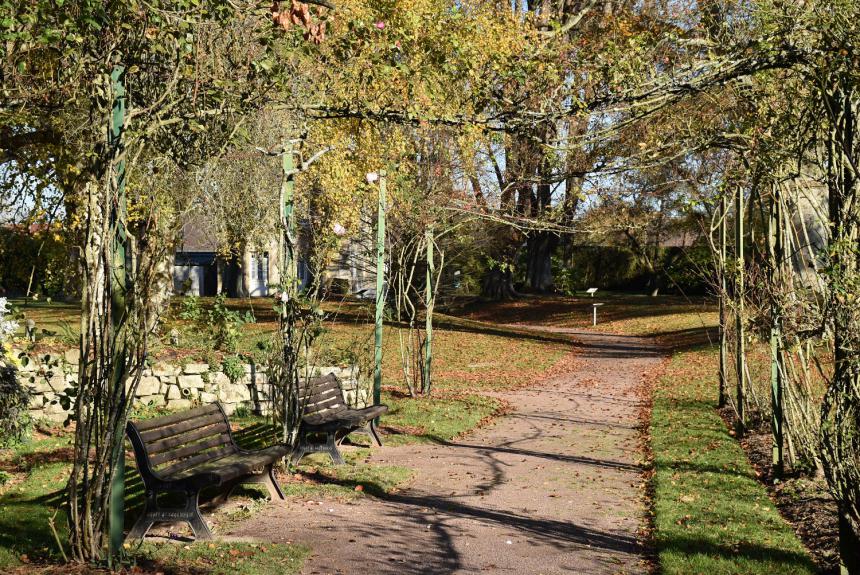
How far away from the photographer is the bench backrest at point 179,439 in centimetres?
623

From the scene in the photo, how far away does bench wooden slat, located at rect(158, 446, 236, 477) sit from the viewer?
6477 millimetres

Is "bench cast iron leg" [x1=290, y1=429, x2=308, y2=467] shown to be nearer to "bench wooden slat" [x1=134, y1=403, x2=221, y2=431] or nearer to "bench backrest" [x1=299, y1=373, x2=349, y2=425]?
"bench backrest" [x1=299, y1=373, x2=349, y2=425]

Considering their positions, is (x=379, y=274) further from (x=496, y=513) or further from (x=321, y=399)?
(x=496, y=513)

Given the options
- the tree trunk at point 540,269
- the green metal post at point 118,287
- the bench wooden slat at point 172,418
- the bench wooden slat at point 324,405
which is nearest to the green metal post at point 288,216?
the bench wooden slat at point 324,405

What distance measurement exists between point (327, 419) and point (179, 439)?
2906 millimetres

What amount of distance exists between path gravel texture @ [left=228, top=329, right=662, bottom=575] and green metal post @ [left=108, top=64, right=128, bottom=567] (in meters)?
1.21

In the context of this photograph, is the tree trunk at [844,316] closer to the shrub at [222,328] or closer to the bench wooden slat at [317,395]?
the bench wooden slat at [317,395]

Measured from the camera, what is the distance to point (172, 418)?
267 inches

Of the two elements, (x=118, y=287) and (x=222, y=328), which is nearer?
(x=118, y=287)

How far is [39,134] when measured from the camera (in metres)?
13.3

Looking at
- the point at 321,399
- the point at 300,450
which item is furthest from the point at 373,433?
the point at 300,450

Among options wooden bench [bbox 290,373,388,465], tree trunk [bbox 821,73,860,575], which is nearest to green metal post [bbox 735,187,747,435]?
wooden bench [bbox 290,373,388,465]

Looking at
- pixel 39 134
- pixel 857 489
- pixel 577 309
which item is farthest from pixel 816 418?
pixel 577 309

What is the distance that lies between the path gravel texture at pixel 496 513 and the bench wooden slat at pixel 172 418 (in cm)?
96
